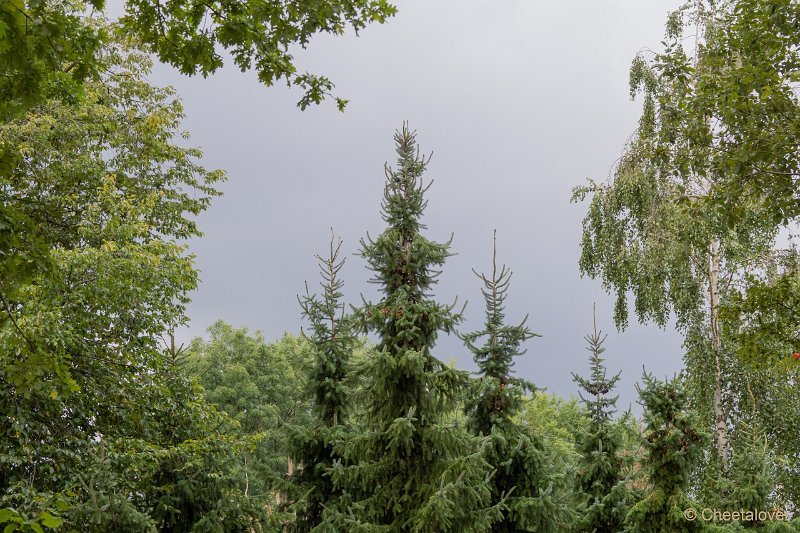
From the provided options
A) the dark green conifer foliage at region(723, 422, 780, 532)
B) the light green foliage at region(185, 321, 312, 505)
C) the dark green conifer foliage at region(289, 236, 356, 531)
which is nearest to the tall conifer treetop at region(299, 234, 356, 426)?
the dark green conifer foliage at region(289, 236, 356, 531)

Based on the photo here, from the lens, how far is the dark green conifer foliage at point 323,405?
13.8 meters

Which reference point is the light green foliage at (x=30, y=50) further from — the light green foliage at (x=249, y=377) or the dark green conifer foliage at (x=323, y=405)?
the light green foliage at (x=249, y=377)

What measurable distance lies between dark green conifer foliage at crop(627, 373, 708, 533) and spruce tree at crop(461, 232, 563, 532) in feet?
5.53

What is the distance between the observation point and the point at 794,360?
12.0 meters

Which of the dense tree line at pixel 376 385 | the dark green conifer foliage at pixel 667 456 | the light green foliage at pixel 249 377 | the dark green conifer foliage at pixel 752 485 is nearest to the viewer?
the dense tree line at pixel 376 385

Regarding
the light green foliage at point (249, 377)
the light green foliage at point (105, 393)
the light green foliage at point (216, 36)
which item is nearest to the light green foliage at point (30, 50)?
the light green foliage at point (216, 36)

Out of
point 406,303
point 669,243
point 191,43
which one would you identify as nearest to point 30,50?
point 191,43

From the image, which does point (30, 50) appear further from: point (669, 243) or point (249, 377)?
point (249, 377)

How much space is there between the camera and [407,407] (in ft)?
41.5

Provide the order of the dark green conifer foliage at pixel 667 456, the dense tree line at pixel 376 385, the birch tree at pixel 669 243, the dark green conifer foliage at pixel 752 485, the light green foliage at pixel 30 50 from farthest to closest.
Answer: the birch tree at pixel 669 243
the dark green conifer foliage at pixel 752 485
the dark green conifer foliage at pixel 667 456
the dense tree line at pixel 376 385
the light green foliage at pixel 30 50

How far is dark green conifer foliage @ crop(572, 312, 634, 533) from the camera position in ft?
47.0

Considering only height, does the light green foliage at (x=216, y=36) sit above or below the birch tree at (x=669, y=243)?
below

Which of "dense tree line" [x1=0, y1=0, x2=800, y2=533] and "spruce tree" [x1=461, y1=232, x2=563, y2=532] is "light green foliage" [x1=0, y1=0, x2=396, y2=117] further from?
"spruce tree" [x1=461, y1=232, x2=563, y2=532]

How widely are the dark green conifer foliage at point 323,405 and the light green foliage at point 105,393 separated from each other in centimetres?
103
